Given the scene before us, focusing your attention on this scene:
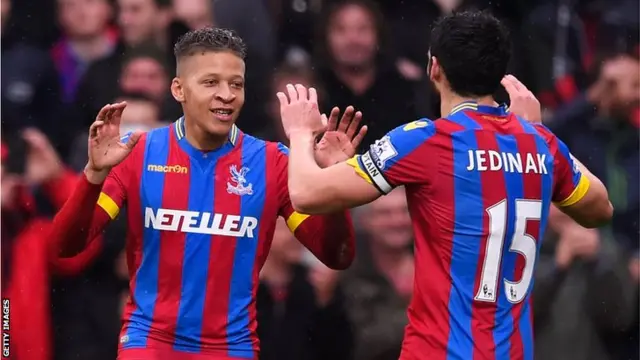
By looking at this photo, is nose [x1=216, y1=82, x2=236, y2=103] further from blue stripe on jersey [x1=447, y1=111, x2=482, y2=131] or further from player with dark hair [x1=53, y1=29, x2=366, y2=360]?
blue stripe on jersey [x1=447, y1=111, x2=482, y2=131]

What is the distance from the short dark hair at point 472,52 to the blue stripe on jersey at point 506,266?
18 centimetres

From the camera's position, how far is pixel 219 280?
4211 millimetres

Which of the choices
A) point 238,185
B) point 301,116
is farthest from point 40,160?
point 301,116

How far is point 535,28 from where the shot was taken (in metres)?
5.72

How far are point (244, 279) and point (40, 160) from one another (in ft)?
5.22

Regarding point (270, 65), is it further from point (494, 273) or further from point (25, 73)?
point (494, 273)

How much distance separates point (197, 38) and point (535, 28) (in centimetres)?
204

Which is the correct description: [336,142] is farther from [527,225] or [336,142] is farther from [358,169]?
[527,225]

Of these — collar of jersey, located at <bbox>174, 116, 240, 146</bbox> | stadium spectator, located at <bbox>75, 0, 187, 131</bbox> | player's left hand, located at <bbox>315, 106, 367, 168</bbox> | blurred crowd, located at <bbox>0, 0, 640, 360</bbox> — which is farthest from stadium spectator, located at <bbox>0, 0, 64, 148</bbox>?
player's left hand, located at <bbox>315, 106, 367, 168</bbox>

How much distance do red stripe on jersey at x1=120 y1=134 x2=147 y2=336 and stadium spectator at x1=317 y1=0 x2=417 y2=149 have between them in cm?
148

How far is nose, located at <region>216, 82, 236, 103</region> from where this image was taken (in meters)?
4.23

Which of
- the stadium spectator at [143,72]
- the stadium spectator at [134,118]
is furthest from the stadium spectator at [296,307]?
the stadium spectator at [143,72]

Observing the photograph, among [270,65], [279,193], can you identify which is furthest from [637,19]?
[279,193]

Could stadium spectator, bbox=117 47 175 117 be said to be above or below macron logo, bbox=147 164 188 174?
above
